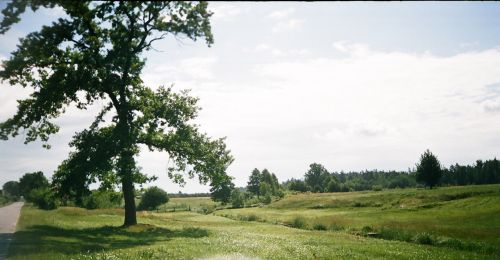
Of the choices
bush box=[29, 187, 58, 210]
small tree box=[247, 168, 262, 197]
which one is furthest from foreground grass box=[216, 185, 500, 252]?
small tree box=[247, 168, 262, 197]

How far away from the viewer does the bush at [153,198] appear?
382 feet

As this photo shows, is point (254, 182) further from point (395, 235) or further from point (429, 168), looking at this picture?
point (395, 235)

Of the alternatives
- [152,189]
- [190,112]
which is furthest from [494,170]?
[190,112]

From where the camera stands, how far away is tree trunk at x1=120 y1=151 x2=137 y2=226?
33438 millimetres

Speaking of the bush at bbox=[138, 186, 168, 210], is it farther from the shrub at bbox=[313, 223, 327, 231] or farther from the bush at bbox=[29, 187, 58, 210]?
the shrub at bbox=[313, 223, 327, 231]

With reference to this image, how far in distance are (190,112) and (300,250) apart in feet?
62.8

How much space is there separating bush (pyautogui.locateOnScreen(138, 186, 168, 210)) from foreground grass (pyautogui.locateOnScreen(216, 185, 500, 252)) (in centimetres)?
3562

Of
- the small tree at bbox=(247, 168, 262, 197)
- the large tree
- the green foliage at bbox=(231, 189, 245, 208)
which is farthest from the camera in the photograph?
the small tree at bbox=(247, 168, 262, 197)

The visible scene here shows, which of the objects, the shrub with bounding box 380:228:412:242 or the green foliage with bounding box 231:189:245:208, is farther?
the green foliage with bounding box 231:189:245:208

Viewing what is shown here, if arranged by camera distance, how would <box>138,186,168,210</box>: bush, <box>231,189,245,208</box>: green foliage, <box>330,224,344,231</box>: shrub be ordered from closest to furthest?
1. <box>330,224,344,231</box>: shrub
2. <box>138,186,168,210</box>: bush
3. <box>231,189,245,208</box>: green foliage

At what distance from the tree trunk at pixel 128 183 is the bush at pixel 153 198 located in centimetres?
8005

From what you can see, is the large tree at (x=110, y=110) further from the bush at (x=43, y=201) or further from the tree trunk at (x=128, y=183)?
the bush at (x=43, y=201)

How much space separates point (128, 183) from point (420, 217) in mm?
46756

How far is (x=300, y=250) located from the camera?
24.5 m
